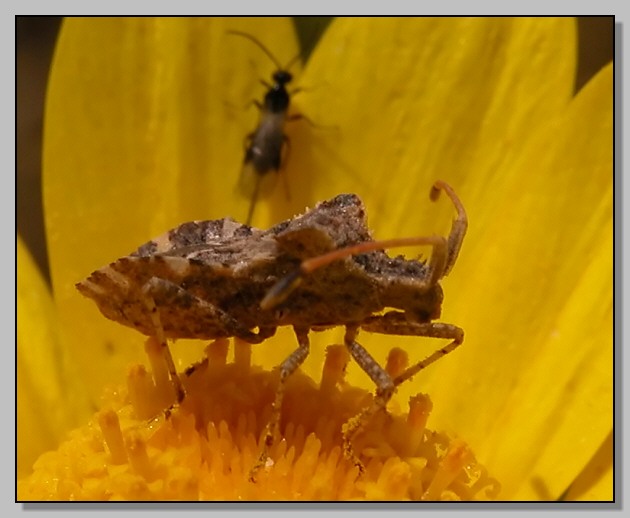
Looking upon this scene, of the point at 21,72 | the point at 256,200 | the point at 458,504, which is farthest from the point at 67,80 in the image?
the point at 458,504

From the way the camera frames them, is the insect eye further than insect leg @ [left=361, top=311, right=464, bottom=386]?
Yes

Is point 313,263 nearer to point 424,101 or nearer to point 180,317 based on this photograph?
point 180,317

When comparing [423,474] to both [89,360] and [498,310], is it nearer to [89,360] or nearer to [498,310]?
[498,310]

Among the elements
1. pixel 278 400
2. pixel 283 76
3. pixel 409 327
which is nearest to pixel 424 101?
pixel 283 76

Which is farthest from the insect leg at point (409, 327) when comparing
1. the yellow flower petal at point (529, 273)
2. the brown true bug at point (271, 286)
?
the yellow flower petal at point (529, 273)

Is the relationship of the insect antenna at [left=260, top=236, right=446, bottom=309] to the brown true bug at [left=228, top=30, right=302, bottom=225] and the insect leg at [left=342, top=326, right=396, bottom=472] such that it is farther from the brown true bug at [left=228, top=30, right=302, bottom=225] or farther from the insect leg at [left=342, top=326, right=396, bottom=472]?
the brown true bug at [left=228, top=30, right=302, bottom=225]

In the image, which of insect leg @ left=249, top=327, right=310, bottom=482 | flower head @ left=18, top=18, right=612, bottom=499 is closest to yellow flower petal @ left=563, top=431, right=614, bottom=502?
flower head @ left=18, top=18, right=612, bottom=499
